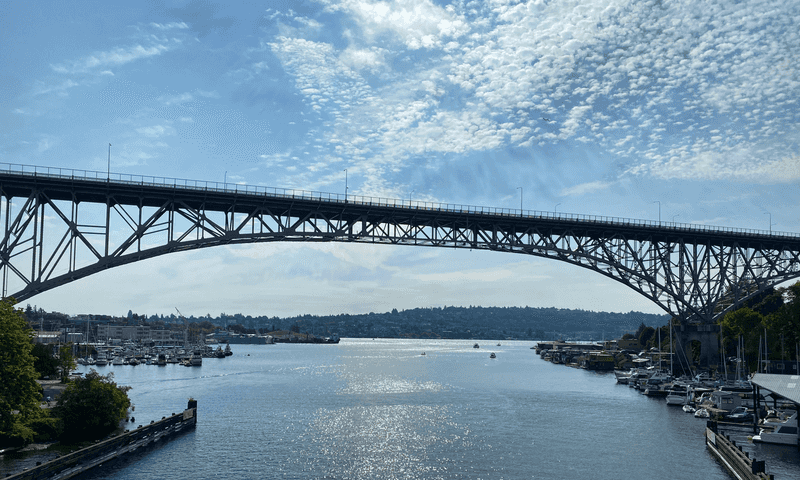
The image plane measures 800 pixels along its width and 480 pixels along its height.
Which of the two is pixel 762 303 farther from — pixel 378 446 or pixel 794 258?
pixel 378 446

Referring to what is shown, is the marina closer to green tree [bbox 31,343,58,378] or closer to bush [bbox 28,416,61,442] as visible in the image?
bush [bbox 28,416,61,442]

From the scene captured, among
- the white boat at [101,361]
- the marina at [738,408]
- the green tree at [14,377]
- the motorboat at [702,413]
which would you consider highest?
the green tree at [14,377]

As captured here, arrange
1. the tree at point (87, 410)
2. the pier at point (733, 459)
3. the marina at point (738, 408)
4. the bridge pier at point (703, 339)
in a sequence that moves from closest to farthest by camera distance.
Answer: the pier at point (733, 459)
the marina at point (738, 408)
the tree at point (87, 410)
the bridge pier at point (703, 339)

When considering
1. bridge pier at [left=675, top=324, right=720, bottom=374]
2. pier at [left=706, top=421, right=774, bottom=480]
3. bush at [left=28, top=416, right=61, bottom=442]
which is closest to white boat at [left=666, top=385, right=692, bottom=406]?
bridge pier at [left=675, top=324, right=720, bottom=374]

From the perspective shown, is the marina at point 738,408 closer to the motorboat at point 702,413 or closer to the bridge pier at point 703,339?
the motorboat at point 702,413

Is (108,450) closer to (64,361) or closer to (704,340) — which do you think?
(64,361)

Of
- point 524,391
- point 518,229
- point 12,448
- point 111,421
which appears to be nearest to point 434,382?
point 524,391

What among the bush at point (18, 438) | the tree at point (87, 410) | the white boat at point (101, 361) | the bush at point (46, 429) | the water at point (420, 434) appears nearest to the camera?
the bush at point (18, 438)

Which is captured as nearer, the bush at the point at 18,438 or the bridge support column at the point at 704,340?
the bush at the point at 18,438

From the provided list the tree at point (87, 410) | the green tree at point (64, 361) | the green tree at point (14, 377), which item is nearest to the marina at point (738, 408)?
the green tree at point (14, 377)

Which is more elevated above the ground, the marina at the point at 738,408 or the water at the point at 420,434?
the marina at the point at 738,408
